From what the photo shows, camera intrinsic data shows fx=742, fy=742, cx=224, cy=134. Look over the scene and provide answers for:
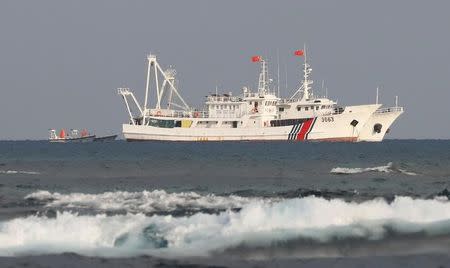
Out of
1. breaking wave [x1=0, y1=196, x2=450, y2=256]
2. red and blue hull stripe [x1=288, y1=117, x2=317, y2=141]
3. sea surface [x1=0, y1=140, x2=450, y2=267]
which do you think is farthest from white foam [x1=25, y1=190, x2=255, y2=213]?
red and blue hull stripe [x1=288, y1=117, x2=317, y2=141]

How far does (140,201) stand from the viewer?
94.1 feet

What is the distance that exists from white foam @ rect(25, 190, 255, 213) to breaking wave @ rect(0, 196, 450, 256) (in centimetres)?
315

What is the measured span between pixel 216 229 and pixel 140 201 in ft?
27.0

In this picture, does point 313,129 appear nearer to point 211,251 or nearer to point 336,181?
point 336,181

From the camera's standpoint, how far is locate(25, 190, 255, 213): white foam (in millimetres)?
26688

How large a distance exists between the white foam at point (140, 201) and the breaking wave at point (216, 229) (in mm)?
3153

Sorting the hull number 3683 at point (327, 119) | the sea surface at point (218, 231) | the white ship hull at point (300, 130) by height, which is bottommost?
the sea surface at point (218, 231)

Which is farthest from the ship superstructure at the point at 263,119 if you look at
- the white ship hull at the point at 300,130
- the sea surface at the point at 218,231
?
the sea surface at the point at 218,231

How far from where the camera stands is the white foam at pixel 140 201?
26.7 m

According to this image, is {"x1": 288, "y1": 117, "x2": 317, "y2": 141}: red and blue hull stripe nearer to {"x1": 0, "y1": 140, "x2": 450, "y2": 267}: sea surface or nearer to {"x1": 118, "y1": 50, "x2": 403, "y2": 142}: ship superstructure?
{"x1": 118, "y1": 50, "x2": 403, "y2": 142}: ship superstructure

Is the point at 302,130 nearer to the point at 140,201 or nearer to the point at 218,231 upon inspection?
the point at 140,201

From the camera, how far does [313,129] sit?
403 ft

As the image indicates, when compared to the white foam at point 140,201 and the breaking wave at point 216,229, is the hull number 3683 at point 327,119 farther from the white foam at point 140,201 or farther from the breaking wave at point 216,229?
Answer: the breaking wave at point 216,229

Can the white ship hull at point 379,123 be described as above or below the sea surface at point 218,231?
above
